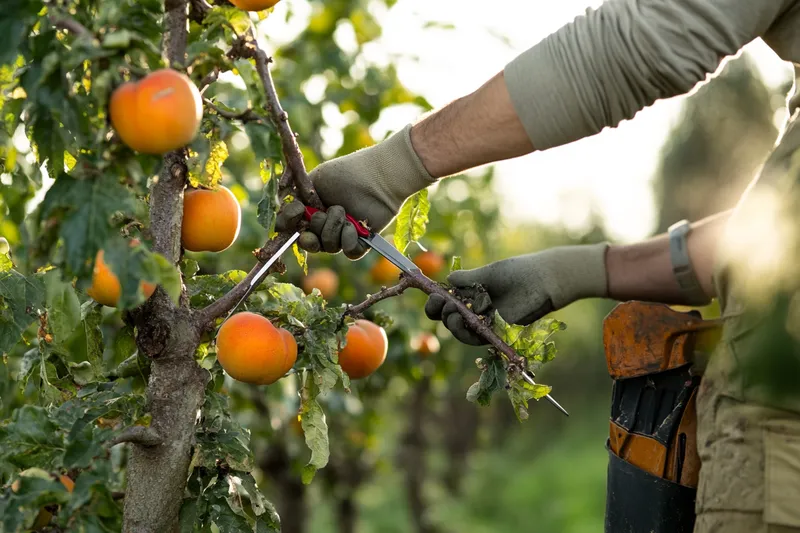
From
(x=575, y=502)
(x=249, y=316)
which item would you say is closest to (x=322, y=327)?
(x=249, y=316)

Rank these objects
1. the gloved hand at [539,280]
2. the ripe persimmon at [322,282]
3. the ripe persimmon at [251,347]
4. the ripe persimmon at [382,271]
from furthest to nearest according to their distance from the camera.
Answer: the ripe persimmon at [382,271], the ripe persimmon at [322,282], the gloved hand at [539,280], the ripe persimmon at [251,347]

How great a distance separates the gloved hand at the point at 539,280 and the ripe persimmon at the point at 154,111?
0.92 metres

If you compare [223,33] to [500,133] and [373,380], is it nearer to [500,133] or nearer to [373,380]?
[500,133]

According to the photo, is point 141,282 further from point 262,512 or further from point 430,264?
point 430,264

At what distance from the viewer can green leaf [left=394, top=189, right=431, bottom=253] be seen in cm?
197

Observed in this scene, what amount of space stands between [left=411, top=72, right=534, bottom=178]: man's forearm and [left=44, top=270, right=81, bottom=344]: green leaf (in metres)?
0.75

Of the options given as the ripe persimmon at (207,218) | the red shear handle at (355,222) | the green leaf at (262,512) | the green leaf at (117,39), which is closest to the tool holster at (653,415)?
the red shear handle at (355,222)

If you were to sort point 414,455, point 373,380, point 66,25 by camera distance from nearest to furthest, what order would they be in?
point 66,25
point 373,380
point 414,455

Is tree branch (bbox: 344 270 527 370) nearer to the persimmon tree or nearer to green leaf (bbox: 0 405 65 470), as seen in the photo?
the persimmon tree

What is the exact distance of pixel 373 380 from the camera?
3924 millimetres

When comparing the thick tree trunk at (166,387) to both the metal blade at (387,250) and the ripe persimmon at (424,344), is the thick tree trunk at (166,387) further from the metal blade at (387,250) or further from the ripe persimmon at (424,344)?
the ripe persimmon at (424,344)

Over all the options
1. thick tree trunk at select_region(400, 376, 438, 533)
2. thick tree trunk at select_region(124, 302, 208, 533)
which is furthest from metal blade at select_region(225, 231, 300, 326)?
thick tree trunk at select_region(400, 376, 438, 533)

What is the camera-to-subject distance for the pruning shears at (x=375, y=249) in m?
1.70

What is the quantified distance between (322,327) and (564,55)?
2.29 feet
